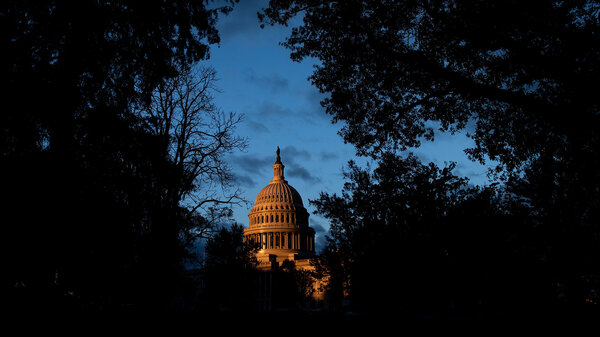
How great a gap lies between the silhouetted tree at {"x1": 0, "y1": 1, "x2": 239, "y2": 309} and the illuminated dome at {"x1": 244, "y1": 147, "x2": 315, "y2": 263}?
10135cm

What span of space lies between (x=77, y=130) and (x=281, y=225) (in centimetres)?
10998

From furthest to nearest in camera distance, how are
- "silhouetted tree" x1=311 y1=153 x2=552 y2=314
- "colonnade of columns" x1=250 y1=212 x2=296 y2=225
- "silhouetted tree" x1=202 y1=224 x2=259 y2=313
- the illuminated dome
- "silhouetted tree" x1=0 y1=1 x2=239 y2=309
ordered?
1. "colonnade of columns" x1=250 y1=212 x2=296 y2=225
2. the illuminated dome
3. "silhouetted tree" x1=202 y1=224 x2=259 y2=313
4. "silhouetted tree" x1=311 y1=153 x2=552 y2=314
5. "silhouetted tree" x1=0 y1=1 x2=239 y2=309

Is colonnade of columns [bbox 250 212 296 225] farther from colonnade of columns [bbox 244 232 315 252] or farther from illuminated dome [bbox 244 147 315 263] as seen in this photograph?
colonnade of columns [bbox 244 232 315 252]

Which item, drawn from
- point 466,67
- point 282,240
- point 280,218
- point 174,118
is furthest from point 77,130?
point 280,218

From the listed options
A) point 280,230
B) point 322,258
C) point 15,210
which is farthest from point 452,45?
point 280,230

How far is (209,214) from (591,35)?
1535 centimetres

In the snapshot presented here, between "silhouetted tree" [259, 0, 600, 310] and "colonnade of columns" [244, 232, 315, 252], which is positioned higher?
"colonnade of columns" [244, 232, 315, 252]

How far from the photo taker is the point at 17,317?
7801mm

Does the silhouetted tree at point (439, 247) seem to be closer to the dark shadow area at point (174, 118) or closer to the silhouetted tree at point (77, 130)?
the dark shadow area at point (174, 118)

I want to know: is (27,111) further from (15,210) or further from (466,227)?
(466,227)

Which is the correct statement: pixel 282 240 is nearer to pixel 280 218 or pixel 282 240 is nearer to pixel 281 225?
pixel 281 225

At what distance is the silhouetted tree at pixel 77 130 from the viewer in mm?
9656

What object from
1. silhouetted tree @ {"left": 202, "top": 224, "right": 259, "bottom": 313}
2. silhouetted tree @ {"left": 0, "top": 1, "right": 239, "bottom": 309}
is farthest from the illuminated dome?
silhouetted tree @ {"left": 0, "top": 1, "right": 239, "bottom": 309}

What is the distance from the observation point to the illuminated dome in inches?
4690
